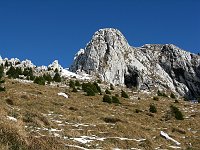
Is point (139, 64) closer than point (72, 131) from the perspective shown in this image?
No

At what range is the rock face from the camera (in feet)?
358

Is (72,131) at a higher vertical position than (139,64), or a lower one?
lower

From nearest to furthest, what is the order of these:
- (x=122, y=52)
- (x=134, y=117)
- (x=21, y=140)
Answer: (x=21, y=140) < (x=134, y=117) < (x=122, y=52)

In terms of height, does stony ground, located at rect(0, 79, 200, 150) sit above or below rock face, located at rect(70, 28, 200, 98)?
below

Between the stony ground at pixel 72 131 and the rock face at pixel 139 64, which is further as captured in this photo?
the rock face at pixel 139 64

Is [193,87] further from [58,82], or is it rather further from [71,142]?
[71,142]

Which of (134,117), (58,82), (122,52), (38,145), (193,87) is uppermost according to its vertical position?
(122,52)

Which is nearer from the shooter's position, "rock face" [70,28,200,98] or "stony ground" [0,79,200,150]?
"stony ground" [0,79,200,150]

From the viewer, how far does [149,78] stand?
361 feet

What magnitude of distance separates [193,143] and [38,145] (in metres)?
14.4

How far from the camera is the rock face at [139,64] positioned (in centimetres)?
10912

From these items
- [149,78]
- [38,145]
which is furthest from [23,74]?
[38,145]

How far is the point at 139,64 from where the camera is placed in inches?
4535

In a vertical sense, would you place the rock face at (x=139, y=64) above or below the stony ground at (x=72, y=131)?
above
